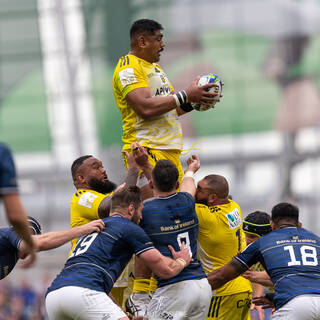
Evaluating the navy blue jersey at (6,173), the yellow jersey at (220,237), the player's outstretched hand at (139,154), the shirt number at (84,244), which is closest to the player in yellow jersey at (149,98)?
the player's outstretched hand at (139,154)

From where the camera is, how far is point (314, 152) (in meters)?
33.8

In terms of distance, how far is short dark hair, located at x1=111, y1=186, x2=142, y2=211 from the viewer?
345 inches

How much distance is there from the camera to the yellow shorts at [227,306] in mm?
10516

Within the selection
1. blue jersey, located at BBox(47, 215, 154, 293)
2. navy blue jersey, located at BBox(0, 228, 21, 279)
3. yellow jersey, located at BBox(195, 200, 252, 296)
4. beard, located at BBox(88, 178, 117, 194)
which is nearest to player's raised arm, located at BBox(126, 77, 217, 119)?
beard, located at BBox(88, 178, 117, 194)

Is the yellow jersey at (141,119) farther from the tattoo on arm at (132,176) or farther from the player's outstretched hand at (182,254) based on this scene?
the player's outstretched hand at (182,254)

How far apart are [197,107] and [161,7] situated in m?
26.4

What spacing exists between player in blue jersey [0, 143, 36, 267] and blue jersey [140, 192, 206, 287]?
190 centimetres

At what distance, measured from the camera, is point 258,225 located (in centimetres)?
1095

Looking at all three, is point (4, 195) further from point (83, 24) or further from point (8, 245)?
point (83, 24)

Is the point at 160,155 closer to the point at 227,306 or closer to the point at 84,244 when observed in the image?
the point at 84,244

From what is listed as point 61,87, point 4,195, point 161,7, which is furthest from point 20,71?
point 4,195

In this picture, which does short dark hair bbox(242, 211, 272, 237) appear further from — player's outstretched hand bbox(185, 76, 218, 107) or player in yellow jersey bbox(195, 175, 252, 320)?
player's outstretched hand bbox(185, 76, 218, 107)

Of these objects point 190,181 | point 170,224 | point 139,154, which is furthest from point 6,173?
point 190,181

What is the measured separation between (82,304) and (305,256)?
2.61 m
